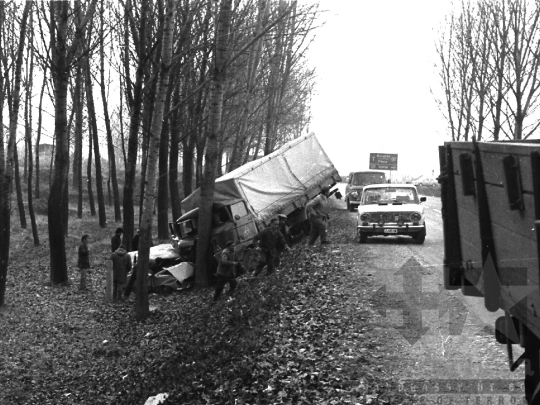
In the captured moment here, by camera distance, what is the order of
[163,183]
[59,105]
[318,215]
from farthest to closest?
1. [163,183]
2. [318,215]
3. [59,105]

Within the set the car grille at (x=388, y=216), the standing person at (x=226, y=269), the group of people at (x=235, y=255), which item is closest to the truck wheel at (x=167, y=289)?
the group of people at (x=235, y=255)

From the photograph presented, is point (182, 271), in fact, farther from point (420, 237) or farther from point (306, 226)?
point (306, 226)

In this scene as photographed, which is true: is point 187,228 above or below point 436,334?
above

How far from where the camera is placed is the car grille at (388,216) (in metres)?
22.1

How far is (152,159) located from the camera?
54.6ft

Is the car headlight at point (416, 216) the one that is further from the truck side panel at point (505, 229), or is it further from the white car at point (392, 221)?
the truck side panel at point (505, 229)

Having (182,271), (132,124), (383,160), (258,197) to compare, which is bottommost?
(182,271)

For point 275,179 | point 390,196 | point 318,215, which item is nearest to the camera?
point 318,215

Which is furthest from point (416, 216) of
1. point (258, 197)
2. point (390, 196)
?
point (258, 197)

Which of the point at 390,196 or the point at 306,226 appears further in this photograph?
the point at 306,226

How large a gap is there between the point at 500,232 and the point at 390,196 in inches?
694

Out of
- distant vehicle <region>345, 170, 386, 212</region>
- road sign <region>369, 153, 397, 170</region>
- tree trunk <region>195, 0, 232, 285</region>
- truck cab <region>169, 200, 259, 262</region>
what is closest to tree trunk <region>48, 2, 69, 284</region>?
truck cab <region>169, 200, 259, 262</region>

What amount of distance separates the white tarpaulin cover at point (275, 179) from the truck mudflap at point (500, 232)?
1525 cm

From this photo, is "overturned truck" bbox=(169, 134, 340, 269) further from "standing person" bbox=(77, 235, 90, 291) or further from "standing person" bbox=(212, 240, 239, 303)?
"standing person" bbox=(212, 240, 239, 303)
